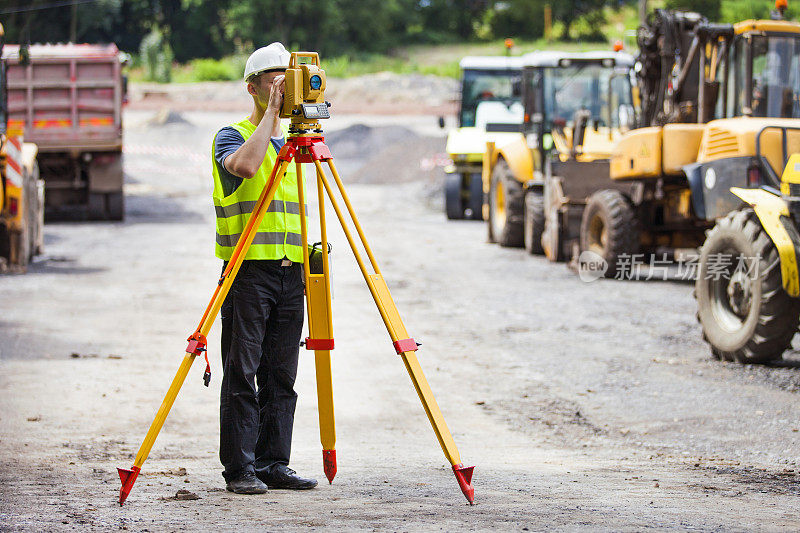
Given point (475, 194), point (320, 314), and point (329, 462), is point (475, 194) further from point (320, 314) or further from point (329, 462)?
point (320, 314)

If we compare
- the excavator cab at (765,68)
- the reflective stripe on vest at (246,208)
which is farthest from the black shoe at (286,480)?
the excavator cab at (765,68)

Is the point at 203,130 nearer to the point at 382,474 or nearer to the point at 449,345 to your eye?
the point at 449,345

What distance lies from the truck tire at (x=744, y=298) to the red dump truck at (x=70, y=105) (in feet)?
43.4

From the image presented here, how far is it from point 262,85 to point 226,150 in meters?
0.30

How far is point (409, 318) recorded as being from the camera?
1055cm

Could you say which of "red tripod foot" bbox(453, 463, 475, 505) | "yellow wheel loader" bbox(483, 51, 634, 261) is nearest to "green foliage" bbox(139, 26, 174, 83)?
"yellow wheel loader" bbox(483, 51, 634, 261)

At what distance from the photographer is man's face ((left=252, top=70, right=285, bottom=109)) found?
4.68m

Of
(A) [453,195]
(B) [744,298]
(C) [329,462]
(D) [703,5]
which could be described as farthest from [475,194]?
(D) [703,5]

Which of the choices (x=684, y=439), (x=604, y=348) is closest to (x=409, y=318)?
(x=604, y=348)

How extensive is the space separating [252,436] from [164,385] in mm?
2980

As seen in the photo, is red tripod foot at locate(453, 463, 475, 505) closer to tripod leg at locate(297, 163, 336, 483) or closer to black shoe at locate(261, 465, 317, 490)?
tripod leg at locate(297, 163, 336, 483)

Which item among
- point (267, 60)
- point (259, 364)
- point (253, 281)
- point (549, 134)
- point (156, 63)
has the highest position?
point (156, 63)

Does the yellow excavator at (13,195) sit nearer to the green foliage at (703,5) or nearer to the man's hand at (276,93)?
the man's hand at (276,93)

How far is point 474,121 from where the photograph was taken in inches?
877
